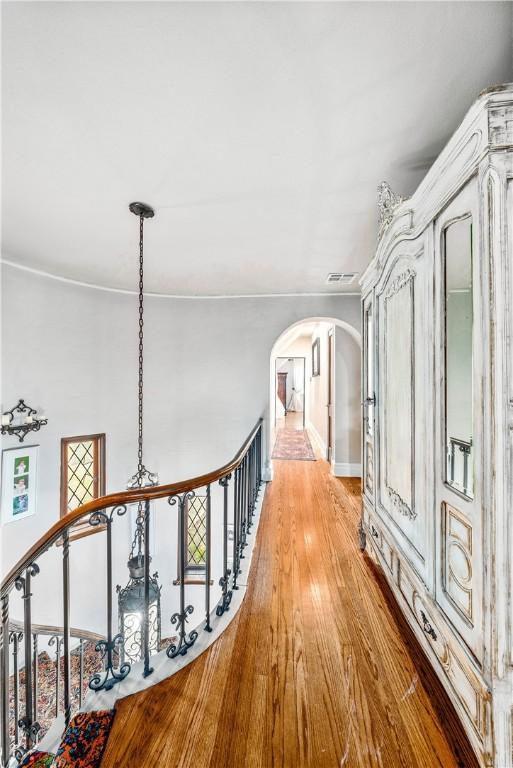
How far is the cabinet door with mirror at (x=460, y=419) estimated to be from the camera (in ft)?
3.53

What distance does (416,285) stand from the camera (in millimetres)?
1591

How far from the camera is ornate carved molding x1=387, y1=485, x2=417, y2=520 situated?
166 cm

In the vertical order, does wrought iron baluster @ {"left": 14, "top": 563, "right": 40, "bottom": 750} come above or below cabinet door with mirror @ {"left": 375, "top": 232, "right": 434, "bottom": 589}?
below

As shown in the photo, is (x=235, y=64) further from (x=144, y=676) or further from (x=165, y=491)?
(x=144, y=676)

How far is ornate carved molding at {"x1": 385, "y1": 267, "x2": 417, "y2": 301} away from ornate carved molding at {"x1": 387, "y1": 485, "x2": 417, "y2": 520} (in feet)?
3.79

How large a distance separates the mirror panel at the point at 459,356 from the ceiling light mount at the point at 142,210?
6.88ft

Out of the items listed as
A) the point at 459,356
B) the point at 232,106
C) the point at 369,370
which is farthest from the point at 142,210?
the point at 459,356

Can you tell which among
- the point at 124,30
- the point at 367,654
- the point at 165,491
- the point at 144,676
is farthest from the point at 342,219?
the point at 144,676

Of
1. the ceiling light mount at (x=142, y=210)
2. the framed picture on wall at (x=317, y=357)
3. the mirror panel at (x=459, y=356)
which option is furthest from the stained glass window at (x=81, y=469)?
the framed picture on wall at (x=317, y=357)

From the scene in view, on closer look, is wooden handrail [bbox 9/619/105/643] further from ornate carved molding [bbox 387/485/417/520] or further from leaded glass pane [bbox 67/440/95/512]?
ornate carved molding [bbox 387/485/417/520]

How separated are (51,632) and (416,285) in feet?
14.2

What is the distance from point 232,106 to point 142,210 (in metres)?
1.22

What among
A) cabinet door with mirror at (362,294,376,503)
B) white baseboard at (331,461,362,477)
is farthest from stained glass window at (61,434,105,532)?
cabinet door with mirror at (362,294,376,503)

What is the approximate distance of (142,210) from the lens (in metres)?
2.52
